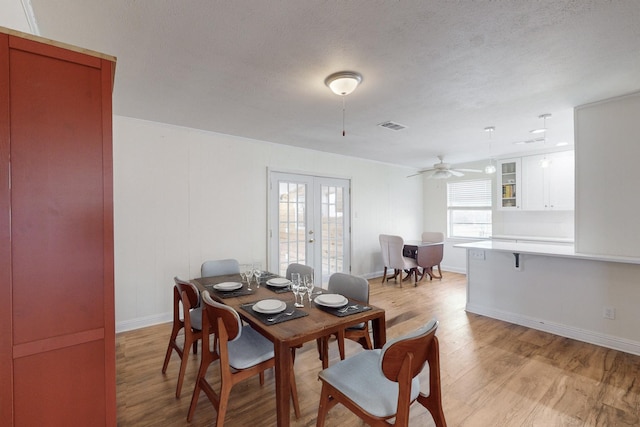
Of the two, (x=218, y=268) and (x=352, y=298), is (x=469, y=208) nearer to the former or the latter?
(x=352, y=298)

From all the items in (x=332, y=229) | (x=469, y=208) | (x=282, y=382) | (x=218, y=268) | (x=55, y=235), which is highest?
(x=469, y=208)

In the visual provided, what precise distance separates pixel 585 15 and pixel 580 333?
3.12m

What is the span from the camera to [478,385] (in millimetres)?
2287

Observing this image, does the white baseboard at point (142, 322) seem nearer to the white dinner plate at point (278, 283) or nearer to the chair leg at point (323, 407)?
the white dinner plate at point (278, 283)

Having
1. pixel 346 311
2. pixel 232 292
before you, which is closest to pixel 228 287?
pixel 232 292

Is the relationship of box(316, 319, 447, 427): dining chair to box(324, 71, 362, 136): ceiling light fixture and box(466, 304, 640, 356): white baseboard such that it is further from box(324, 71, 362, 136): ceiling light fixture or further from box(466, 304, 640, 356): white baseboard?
box(466, 304, 640, 356): white baseboard

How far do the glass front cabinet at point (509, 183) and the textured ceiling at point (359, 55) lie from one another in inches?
78.8

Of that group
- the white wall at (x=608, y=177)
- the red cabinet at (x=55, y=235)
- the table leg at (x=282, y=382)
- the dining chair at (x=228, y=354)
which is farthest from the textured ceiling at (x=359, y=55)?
the table leg at (x=282, y=382)

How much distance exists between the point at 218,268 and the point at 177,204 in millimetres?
1114

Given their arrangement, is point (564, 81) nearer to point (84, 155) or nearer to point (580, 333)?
point (580, 333)

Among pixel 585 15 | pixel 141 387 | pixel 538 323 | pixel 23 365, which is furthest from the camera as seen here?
pixel 538 323

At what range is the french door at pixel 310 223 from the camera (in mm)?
4520

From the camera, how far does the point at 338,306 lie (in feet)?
6.44

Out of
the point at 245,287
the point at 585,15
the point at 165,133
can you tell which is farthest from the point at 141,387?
the point at 585,15
